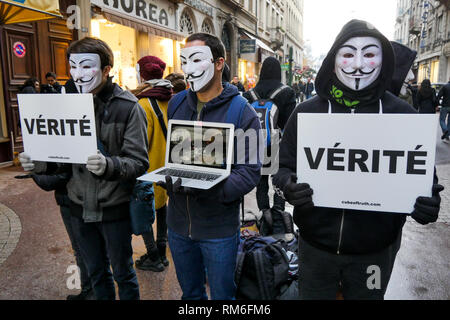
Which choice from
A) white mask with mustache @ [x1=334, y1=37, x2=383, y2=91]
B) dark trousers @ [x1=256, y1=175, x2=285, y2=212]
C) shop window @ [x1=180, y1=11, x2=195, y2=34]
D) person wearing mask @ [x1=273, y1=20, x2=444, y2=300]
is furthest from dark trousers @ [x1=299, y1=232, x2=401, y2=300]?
shop window @ [x1=180, y1=11, x2=195, y2=34]

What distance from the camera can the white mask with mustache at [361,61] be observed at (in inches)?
69.8

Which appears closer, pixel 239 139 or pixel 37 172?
pixel 239 139

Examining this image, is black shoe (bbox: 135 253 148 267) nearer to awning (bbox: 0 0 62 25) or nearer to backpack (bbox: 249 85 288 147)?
backpack (bbox: 249 85 288 147)

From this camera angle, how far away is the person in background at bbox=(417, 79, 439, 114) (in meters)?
11.4

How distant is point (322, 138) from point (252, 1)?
24.9 metres

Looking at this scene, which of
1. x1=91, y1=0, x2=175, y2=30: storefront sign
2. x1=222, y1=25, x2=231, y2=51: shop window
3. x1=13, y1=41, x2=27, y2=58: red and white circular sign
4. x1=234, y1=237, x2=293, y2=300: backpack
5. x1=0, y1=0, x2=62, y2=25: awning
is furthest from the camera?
x1=222, y1=25, x2=231, y2=51: shop window

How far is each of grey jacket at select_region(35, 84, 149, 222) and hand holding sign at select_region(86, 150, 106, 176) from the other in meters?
0.17

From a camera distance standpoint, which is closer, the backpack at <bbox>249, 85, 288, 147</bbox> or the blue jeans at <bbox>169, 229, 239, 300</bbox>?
the blue jeans at <bbox>169, 229, 239, 300</bbox>

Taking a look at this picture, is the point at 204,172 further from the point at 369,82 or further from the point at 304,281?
the point at 369,82

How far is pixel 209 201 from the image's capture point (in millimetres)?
2051

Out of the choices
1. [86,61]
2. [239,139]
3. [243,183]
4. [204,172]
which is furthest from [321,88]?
[86,61]

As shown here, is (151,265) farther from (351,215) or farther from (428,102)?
(428,102)
